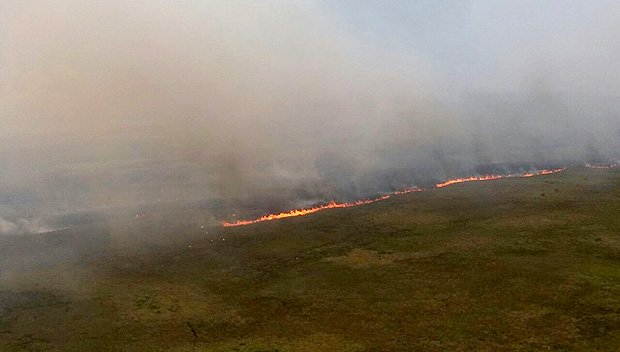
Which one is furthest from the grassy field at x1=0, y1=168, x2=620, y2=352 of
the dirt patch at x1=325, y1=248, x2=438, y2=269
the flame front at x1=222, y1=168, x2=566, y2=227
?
the flame front at x1=222, y1=168, x2=566, y2=227

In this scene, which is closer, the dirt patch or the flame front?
the dirt patch

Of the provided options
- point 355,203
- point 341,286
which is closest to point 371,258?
point 341,286

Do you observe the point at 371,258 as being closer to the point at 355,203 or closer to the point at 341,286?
the point at 341,286

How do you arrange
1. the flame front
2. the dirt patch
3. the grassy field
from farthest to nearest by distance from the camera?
the flame front, the dirt patch, the grassy field

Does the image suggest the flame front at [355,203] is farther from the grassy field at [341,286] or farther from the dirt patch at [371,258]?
the dirt patch at [371,258]

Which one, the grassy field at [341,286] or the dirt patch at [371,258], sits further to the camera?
the dirt patch at [371,258]

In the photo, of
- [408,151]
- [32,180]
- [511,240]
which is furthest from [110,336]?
[408,151]

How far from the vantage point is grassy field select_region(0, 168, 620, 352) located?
39.7 m

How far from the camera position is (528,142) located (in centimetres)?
14188

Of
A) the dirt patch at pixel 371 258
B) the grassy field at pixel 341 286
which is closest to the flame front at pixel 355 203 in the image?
the grassy field at pixel 341 286

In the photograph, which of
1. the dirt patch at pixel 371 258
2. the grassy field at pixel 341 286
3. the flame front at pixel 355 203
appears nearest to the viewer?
the grassy field at pixel 341 286

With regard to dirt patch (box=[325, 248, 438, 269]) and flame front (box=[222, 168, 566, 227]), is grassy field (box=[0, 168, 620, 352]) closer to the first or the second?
dirt patch (box=[325, 248, 438, 269])

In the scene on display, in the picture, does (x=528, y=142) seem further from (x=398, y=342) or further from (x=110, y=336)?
(x=110, y=336)

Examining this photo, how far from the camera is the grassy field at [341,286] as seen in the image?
39719 mm
